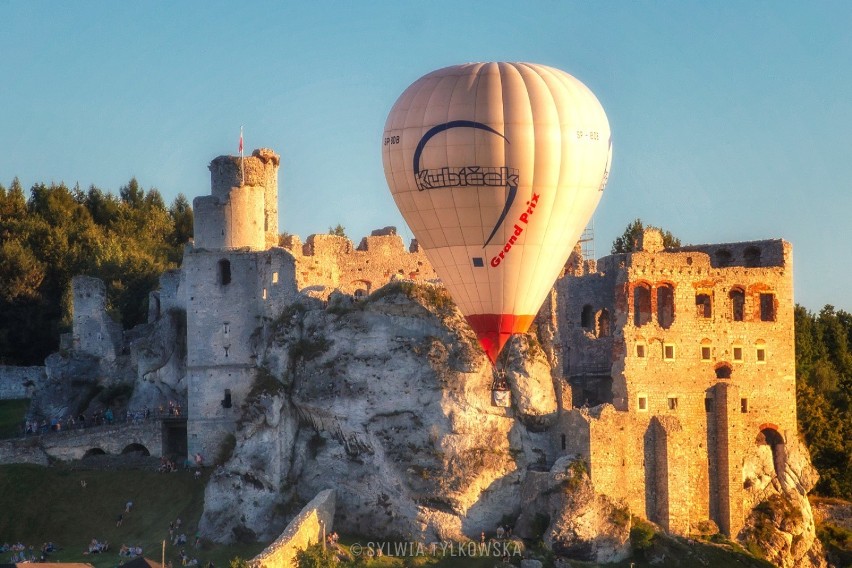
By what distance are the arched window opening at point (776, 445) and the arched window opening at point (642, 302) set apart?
→ 5926 mm

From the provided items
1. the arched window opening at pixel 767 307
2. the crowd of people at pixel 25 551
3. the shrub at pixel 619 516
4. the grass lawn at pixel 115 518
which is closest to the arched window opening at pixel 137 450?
the grass lawn at pixel 115 518

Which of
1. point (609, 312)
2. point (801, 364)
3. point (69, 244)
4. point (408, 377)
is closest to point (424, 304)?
point (408, 377)

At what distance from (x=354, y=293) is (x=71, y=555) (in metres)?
13.4

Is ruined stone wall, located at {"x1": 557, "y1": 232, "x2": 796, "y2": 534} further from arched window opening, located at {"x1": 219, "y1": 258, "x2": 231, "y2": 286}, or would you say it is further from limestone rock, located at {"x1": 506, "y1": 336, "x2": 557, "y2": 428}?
arched window opening, located at {"x1": 219, "y1": 258, "x2": 231, "y2": 286}

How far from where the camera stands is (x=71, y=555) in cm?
5969

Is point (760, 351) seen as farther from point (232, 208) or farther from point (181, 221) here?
point (181, 221)

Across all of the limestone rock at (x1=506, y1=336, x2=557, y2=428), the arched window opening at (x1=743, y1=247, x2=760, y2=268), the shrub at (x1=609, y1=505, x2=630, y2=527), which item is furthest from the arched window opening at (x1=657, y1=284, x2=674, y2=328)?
the shrub at (x1=609, y1=505, x2=630, y2=527)

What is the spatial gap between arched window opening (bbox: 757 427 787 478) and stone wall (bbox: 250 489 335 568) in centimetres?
1499

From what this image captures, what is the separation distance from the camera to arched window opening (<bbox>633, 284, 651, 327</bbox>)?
2356 inches

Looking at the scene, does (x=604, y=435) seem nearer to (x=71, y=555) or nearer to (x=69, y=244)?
(x=71, y=555)

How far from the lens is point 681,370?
5962cm

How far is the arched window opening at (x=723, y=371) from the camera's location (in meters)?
60.3

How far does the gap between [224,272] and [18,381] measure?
56.0 feet

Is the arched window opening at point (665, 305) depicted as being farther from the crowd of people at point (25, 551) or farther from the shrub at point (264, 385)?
the crowd of people at point (25, 551)
